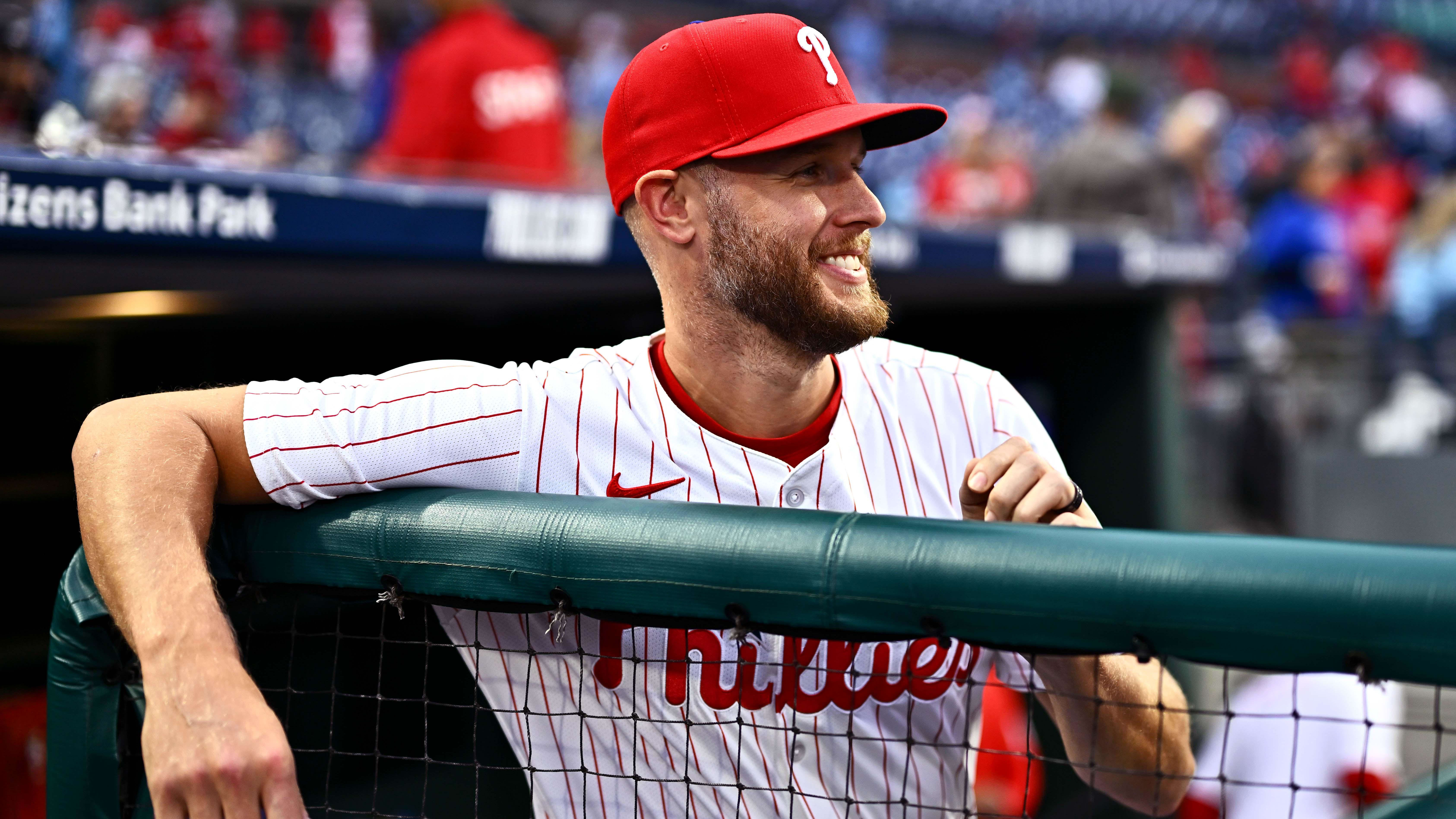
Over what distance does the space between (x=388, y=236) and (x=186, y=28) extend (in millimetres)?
5289

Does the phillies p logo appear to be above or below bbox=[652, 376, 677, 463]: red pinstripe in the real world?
above

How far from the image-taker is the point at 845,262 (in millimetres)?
1586

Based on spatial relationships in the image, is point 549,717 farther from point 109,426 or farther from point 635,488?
point 109,426

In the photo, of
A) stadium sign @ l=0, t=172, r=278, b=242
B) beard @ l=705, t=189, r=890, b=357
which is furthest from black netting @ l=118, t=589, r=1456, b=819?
stadium sign @ l=0, t=172, r=278, b=242

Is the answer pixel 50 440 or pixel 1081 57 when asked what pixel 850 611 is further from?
pixel 1081 57

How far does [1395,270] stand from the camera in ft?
29.0

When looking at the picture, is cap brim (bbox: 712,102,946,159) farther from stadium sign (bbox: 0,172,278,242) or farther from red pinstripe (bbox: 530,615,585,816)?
stadium sign (bbox: 0,172,278,242)

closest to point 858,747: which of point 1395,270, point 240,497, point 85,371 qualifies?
point 240,497

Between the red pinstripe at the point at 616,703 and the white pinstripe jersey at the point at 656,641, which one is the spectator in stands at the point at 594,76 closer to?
the white pinstripe jersey at the point at 656,641

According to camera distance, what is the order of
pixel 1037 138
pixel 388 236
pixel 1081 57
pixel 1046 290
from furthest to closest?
pixel 1081 57 < pixel 1037 138 < pixel 1046 290 < pixel 388 236

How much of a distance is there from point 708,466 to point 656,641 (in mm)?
237

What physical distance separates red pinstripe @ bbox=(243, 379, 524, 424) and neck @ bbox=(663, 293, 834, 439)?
0.25m

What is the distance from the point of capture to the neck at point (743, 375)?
1607 mm

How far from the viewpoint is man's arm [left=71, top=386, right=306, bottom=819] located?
3.64 ft
